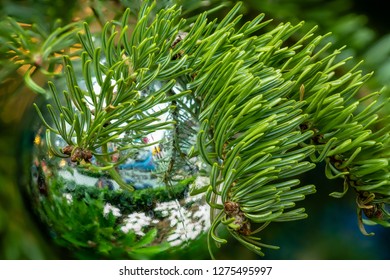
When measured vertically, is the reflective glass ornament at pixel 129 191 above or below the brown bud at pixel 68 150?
below

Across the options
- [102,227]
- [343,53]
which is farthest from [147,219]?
[343,53]

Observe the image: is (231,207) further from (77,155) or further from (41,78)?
(41,78)

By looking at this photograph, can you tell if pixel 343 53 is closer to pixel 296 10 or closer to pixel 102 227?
pixel 296 10

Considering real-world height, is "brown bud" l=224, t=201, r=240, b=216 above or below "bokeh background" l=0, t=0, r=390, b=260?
below

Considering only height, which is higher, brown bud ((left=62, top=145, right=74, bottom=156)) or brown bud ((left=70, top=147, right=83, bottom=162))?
brown bud ((left=62, top=145, right=74, bottom=156))

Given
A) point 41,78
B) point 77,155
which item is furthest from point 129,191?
point 41,78

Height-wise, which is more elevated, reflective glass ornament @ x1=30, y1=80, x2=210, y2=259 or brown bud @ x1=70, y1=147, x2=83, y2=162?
brown bud @ x1=70, y1=147, x2=83, y2=162

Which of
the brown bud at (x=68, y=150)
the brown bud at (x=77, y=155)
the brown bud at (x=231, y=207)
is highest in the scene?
the brown bud at (x=68, y=150)

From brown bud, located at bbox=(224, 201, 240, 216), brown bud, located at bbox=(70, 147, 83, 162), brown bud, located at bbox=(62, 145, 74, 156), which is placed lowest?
brown bud, located at bbox=(224, 201, 240, 216)

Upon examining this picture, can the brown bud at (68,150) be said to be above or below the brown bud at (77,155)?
above

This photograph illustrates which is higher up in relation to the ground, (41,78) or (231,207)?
(41,78)

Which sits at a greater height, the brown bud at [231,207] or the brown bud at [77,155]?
the brown bud at [77,155]
